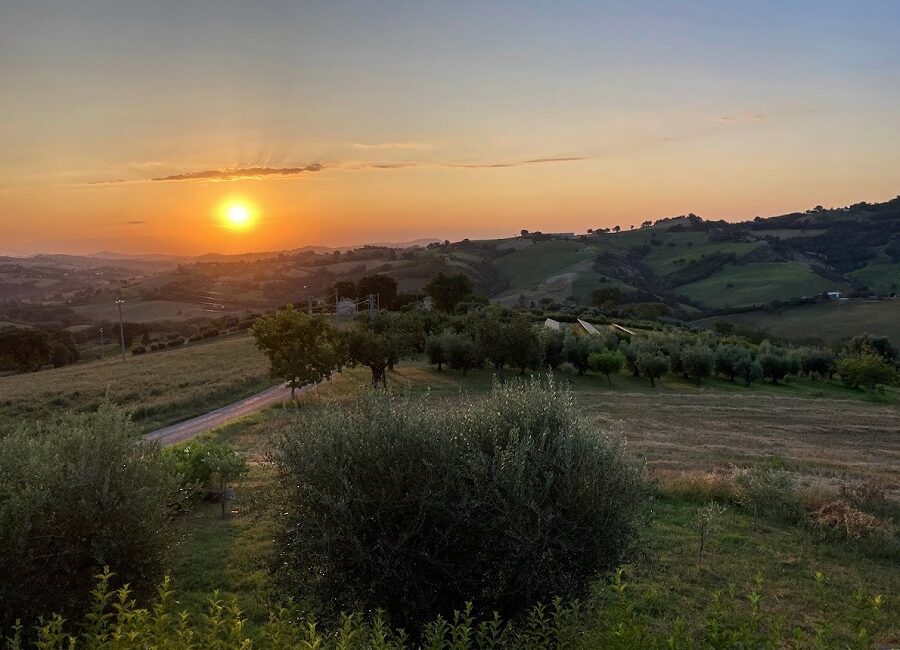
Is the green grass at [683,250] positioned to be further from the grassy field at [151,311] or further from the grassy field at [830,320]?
the grassy field at [151,311]

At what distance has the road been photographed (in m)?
28.9

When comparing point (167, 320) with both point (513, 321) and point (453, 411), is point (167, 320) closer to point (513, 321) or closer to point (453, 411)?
point (513, 321)

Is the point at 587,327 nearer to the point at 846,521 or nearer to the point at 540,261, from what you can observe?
the point at 846,521

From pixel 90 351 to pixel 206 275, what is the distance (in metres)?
76.4

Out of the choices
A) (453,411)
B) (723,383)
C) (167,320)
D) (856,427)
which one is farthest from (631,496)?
(167,320)

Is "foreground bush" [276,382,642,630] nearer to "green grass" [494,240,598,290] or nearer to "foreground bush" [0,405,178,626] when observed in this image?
"foreground bush" [0,405,178,626]

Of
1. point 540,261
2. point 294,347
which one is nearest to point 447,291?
point 294,347

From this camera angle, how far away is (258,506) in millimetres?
8555

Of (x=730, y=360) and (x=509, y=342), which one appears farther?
(x=730, y=360)

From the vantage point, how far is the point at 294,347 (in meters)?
36.1

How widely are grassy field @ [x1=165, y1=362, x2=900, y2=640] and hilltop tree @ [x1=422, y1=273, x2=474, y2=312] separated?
45103mm

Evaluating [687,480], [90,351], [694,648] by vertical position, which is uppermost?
[694,648]

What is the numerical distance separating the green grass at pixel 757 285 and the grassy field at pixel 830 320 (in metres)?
12.1

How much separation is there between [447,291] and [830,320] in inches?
2425
